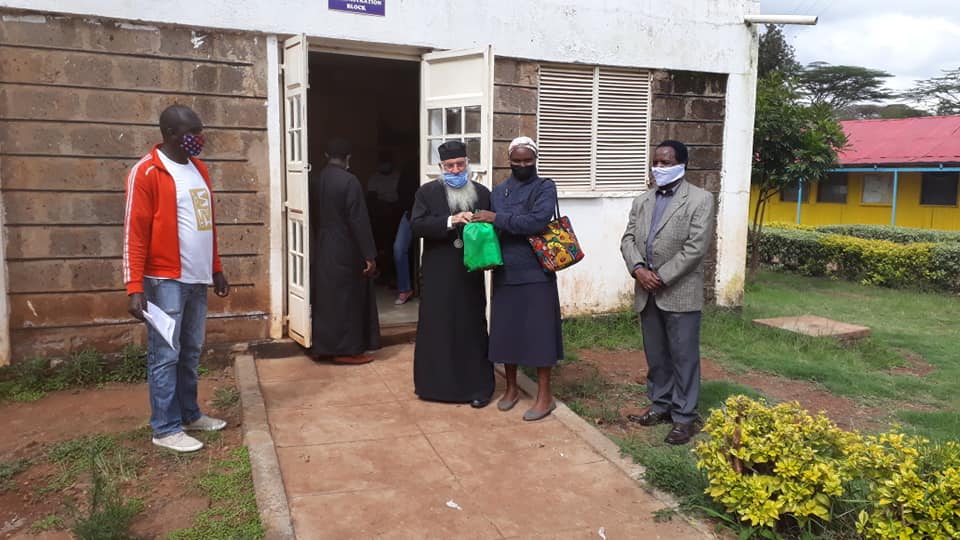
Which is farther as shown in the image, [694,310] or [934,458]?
[694,310]

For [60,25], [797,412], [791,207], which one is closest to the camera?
[797,412]

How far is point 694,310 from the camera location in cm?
456

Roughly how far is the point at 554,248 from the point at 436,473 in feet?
5.25

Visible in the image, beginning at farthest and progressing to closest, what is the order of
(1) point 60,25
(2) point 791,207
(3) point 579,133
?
(2) point 791,207 < (3) point 579,133 < (1) point 60,25

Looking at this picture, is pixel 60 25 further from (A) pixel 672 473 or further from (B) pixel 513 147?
(A) pixel 672 473

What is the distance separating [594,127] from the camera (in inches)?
303

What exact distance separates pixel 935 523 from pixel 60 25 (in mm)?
6250

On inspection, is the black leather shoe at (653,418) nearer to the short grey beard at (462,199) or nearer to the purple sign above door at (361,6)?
the short grey beard at (462,199)

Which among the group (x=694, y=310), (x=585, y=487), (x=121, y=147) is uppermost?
(x=121, y=147)

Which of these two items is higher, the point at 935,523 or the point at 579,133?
the point at 579,133

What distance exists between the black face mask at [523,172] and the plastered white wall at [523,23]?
2.42 metres

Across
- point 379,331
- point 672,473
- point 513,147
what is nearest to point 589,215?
point 379,331

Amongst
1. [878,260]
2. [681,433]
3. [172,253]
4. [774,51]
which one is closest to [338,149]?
[172,253]

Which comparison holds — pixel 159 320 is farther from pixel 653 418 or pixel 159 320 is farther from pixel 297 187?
pixel 653 418
